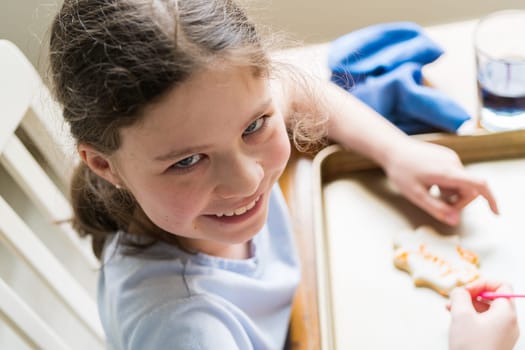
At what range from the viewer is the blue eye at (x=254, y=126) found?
563 mm

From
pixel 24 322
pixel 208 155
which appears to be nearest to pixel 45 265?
pixel 24 322

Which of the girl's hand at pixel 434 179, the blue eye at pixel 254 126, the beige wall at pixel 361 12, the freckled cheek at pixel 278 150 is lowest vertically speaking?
the beige wall at pixel 361 12

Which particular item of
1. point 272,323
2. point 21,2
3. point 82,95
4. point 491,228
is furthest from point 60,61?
point 21,2

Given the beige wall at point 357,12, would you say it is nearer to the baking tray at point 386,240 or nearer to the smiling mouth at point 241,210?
the baking tray at point 386,240

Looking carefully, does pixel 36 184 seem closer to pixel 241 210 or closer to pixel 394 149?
pixel 241 210

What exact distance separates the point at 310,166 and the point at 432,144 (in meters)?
0.15

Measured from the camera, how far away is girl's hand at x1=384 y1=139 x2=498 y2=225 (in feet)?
2.27

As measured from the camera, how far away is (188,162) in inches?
21.4

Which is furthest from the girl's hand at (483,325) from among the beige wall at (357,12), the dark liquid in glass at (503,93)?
the beige wall at (357,12)

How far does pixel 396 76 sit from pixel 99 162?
379mm

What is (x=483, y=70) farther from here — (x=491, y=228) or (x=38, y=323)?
(x=38, y=323)

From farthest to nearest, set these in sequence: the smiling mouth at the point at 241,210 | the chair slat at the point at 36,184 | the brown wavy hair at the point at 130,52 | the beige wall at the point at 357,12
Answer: the beige wall at the point at 357,12, the chair slat at the point at 36,184, the smiling mouth at the point at 241,210, the brown wavy hair at the point at 130,52

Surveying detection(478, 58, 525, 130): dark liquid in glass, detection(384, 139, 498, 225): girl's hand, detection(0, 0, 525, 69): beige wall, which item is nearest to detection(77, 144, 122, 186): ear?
detection(384, 139, 498, 225): girl's hand

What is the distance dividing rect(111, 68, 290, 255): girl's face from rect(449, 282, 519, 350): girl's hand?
20cm
